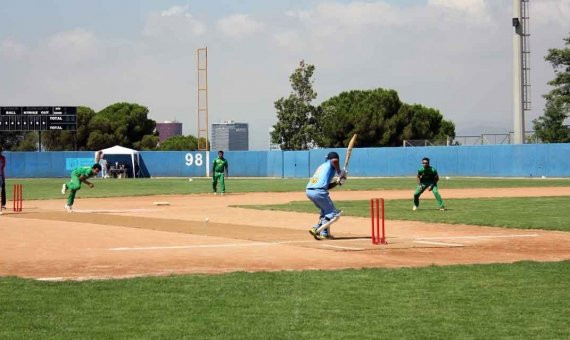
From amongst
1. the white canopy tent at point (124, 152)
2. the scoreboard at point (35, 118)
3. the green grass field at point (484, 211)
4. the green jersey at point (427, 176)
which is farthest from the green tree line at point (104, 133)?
the green jersey at point (427, 176)

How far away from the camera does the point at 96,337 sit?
9406mm

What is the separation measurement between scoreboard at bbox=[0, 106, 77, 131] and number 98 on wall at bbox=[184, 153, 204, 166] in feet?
38.3

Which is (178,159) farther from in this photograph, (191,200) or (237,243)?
(237,243)

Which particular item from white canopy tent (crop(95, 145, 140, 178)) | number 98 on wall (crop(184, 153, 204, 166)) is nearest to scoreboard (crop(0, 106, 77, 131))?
white canopy tent (crop(95, 145, 140, 178))

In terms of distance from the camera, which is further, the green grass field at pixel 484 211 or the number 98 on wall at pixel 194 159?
the number 98 on wall at pixel 194 159

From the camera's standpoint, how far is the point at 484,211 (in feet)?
97.4

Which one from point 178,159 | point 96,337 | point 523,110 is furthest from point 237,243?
point 178,159

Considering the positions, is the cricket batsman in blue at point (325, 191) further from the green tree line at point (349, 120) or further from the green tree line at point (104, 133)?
the green tree line at point (104, 133)

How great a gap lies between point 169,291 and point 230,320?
2.20m

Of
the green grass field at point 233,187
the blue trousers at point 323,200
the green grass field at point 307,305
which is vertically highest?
the blue trousers at point 323,200

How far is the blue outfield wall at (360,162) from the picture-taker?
68.2 m

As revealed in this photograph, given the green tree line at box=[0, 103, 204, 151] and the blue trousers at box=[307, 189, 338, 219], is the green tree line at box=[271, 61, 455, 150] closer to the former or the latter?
the green tree line at box=[0, 103, 204, 151]

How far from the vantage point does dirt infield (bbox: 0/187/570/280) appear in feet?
51.3

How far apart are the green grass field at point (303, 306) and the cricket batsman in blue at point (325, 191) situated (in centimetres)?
580
